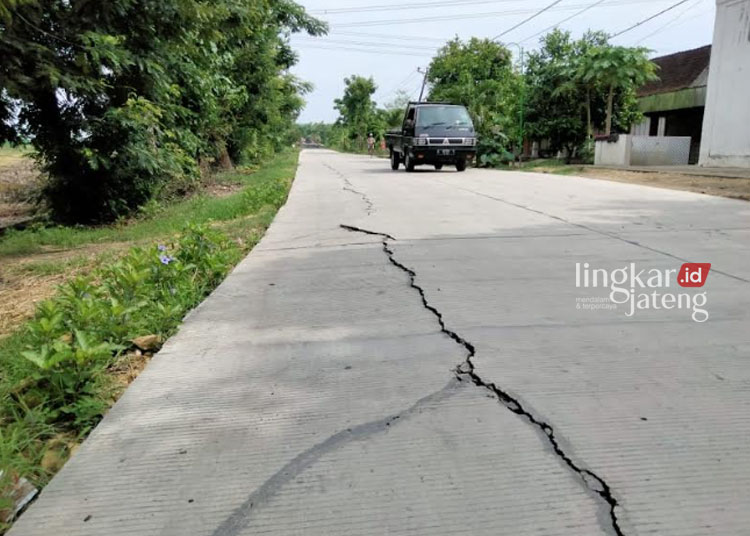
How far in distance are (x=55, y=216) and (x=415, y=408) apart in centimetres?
917

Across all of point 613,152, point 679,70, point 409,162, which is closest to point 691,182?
point 613,152

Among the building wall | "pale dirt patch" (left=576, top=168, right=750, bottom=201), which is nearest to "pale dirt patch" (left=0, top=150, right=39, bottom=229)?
"pale dirt patch" (left=576, top=168, right=750, bottom=201)

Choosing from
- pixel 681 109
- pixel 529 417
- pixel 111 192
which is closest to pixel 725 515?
pixel 529 417

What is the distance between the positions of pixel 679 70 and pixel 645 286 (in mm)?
24172

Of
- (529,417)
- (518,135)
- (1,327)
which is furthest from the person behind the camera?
(518,135)

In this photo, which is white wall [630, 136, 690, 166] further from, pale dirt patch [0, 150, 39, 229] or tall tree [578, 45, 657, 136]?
pale dirt patch [0, 150, 39, 229]

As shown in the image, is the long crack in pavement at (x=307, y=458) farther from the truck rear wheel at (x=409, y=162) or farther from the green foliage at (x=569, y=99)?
the green foliage at (x=569, y=99)

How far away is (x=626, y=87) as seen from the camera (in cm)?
1909

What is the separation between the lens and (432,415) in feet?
6.73

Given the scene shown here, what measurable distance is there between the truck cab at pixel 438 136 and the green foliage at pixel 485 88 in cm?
555

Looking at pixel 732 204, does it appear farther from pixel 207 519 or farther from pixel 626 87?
pixel 626 87

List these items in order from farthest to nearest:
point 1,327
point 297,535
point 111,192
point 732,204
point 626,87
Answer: point 626,87 < point 111,192 < point 732,204 < point 1,327 < point 297,535

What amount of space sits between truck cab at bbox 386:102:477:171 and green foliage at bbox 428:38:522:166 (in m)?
5.55

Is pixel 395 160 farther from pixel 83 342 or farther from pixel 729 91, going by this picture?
pixel 83 342
